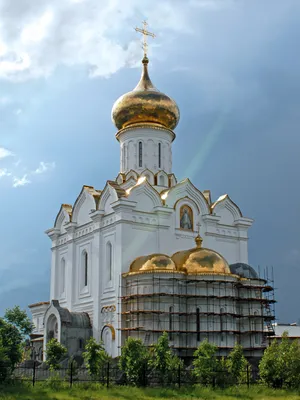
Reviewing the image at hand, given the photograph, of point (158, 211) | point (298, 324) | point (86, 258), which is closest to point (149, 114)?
→ point (158, 211)

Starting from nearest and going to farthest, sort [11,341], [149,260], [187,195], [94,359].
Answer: [94,359], [11,341], [149,260], [187,195]

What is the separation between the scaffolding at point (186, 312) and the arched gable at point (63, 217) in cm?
658

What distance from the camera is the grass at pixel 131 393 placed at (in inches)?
634

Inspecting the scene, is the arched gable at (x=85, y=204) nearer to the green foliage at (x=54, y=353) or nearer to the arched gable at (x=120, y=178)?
the arched gable at (x=120, y=178)

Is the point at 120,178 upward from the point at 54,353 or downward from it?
upward

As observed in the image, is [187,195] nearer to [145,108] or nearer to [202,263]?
[202,263]

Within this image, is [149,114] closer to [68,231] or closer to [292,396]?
[68,231]

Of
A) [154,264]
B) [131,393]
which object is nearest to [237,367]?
[131,393]

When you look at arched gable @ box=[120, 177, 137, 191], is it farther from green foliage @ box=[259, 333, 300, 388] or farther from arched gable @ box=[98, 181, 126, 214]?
green foliage @ box=[259, 333, 300, 388]

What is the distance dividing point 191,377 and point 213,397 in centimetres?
200

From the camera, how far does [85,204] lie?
95.2 feet

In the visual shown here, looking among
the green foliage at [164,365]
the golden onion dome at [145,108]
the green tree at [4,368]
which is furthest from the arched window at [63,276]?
the green tree at [4,368]

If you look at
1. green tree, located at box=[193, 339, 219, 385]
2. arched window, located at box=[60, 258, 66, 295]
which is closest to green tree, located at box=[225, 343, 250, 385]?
green tree, located at box=[193, 339, 219, 385]

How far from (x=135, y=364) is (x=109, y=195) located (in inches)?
393
